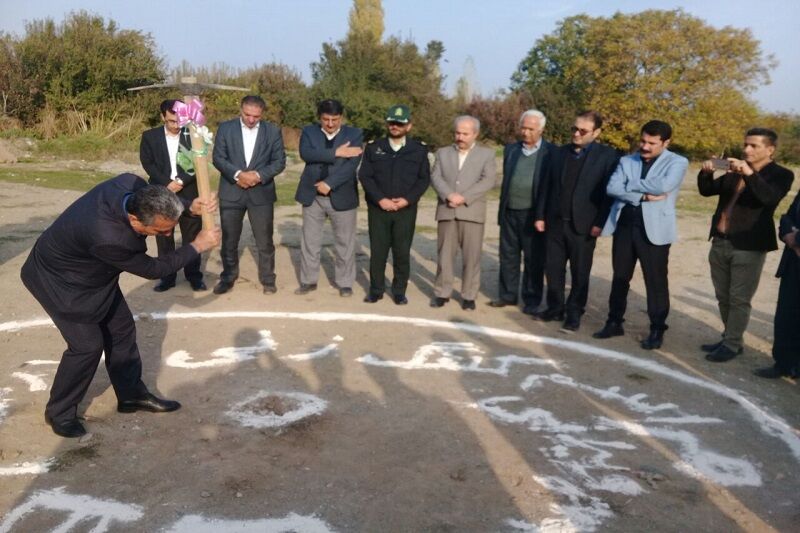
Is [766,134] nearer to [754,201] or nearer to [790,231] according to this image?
[754,201]

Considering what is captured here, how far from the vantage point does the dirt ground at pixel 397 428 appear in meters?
3.75

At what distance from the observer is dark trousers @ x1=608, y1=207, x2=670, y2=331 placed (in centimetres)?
641

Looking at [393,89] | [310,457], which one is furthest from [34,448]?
[393,89]

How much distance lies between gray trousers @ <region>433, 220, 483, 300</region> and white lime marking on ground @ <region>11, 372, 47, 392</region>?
12.8 feet

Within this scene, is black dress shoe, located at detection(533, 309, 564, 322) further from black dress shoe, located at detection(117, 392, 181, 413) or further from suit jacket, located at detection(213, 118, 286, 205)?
black dress shoe, located at detection(117, 392, 181, 413)

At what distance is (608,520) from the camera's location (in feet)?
12.2

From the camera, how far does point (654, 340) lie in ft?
21.5

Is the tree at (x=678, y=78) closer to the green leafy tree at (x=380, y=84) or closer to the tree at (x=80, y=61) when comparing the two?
the green leafy tree at (x=380, y=84)

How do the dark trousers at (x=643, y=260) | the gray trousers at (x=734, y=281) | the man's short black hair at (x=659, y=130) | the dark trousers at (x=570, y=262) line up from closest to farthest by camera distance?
the gray trousers at (x=734, y=281) → the man's short black hair at (x=659, y=130) → the dark trousers at (x=643, y=260) → the dark trousers at (x=570, y=262)

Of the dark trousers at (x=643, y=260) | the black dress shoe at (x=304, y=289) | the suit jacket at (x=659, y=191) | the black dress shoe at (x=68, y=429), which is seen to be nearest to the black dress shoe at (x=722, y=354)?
the dark trousers at (x=643, y=260)

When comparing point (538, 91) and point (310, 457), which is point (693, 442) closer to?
point (310, 457)

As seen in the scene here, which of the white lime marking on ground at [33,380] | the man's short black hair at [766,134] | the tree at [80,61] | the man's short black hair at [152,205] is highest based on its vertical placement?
the tree at [80,61]

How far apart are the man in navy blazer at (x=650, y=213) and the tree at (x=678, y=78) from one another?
2468 centimetres

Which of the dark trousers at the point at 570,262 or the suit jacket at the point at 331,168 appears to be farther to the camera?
the suit jacket at the point at 331,168
